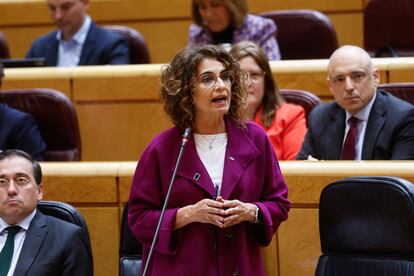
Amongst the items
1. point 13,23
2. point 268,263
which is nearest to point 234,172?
point 268,263

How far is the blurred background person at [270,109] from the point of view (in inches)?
104

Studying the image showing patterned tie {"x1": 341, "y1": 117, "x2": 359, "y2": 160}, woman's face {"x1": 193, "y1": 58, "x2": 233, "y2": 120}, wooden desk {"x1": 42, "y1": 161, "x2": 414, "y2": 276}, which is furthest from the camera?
patterned tie {"x1": 341, "y1": 117, "x2": 359, "y2": 160}

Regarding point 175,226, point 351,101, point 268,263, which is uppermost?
point 351,101

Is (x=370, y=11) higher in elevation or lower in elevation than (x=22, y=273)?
higher

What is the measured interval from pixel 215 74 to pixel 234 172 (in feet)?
0.67

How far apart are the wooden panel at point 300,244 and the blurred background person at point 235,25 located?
110 cm

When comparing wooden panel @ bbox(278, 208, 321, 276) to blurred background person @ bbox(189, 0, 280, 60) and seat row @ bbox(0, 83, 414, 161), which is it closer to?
seat row @ bbox(0, 83, 414, 161)

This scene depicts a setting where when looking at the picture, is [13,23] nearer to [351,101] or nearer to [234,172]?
[351,101]

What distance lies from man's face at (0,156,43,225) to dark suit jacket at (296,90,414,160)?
2.47 ft

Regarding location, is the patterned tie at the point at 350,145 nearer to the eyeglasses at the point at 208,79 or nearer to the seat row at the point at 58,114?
the seat row at the point at 58,114

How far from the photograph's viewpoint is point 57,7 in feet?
11.0

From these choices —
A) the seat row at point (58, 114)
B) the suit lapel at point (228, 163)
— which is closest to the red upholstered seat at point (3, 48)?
the seat row at point (58, 114)

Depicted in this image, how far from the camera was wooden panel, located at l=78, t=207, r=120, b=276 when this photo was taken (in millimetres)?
2273

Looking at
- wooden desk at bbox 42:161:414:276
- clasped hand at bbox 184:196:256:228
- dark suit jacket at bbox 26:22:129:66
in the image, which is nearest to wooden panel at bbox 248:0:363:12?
dark suit jacket at bbox 26:22:129:66
